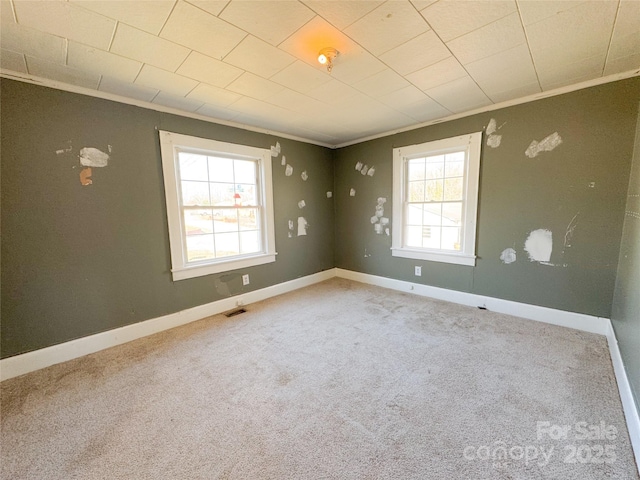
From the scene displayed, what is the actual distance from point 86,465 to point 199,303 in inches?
71.9

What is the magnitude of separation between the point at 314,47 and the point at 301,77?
420mm

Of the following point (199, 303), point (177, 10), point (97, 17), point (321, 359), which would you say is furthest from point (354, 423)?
point (97, 17)

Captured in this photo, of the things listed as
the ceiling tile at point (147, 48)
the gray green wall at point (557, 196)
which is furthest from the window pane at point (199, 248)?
the gray green wall at point (557, 196)

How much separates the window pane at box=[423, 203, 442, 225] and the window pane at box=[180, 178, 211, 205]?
2.88 m

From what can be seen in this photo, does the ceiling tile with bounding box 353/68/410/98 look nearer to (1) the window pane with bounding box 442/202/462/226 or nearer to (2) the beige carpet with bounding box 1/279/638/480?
(1) the window pane with bounding box 442/202/462/226

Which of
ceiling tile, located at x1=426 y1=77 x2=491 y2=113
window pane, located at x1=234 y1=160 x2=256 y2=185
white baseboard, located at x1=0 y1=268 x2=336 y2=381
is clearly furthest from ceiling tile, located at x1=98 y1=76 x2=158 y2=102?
ceiling tile, located at x1=426 y1=77 x2=491 y2=113

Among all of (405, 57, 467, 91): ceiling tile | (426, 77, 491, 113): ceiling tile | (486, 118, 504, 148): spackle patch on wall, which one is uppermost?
(426, 77, 491, 113): ceiling tile

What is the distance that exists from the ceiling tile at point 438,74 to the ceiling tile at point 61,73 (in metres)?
2.61

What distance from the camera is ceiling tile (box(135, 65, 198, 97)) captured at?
202cm

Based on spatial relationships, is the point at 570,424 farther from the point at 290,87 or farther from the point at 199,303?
the point at 199,303

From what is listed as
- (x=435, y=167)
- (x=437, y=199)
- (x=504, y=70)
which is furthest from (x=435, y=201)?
(x=504, y=70)

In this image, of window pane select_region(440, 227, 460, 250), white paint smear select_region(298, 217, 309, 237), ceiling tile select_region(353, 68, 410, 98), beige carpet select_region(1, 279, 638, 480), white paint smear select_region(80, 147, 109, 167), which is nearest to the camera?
beige carpet select_region(1, 279, 638, 480)

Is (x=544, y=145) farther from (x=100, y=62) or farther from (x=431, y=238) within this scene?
(x=100, y=62)

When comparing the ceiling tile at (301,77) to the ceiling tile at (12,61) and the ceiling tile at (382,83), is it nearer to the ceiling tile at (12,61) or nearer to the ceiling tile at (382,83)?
the ceiling tile at (382,83)
